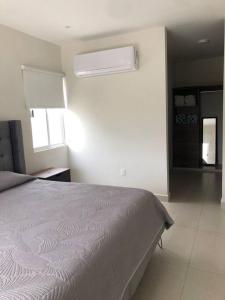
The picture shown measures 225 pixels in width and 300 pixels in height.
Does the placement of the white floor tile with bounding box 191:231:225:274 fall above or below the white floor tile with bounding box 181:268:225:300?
above

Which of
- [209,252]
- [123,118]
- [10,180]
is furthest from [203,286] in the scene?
[123,118]

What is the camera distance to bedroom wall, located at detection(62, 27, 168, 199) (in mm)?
3611

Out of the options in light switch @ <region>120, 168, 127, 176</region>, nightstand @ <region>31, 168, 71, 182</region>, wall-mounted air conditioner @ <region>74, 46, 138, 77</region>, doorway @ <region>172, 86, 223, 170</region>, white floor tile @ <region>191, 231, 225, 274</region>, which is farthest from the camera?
doorway @ <region>172, 86, 223, 170</region>

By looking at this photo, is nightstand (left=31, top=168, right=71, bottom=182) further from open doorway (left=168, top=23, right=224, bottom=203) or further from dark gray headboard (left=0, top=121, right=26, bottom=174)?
open doorway (left=168, top=23, right=224, bottom=203)

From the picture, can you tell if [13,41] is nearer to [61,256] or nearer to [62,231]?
[62,231]

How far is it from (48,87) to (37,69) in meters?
0.34

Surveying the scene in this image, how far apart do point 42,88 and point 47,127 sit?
65cm

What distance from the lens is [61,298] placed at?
1.06m

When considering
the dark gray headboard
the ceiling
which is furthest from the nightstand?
the ceiling

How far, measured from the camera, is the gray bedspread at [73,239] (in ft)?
3.77

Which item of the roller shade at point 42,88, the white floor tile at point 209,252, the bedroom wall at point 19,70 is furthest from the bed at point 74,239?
the roller shade at point 42,88

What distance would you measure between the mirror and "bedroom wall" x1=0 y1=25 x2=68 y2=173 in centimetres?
370

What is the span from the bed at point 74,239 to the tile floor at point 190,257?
31cm

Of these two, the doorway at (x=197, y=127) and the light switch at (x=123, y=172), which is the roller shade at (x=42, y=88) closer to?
the light switch at (x=123, y=172)
